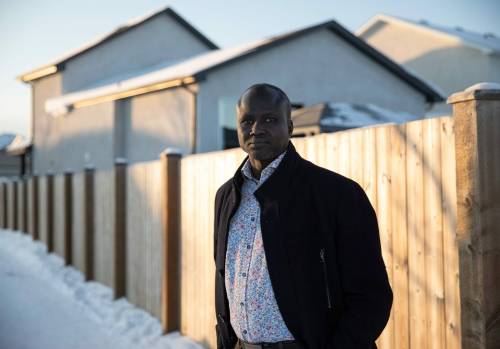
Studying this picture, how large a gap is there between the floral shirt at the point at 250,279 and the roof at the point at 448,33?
72.5 ft

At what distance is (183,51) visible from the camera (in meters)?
23.8

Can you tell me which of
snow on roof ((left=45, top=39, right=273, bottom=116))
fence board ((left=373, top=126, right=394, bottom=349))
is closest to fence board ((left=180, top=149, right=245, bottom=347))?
fence board ((left=373, top=126, right=394, bottom=349))

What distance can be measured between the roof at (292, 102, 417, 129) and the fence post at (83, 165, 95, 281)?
188 inches

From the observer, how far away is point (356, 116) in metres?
13.4

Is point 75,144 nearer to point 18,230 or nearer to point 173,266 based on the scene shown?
point 18,230

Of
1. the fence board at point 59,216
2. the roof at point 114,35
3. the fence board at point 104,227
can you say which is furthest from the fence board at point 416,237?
the roof at point 114,35

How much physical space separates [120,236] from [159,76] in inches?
359

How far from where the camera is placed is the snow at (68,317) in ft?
21.5

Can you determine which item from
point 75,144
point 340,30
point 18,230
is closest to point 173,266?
point 340,30

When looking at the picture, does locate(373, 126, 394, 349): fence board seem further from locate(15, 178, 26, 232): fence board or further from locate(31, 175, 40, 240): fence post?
locate(15, 178, 26, 232): fence board

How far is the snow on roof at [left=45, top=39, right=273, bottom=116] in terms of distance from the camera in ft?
49.9

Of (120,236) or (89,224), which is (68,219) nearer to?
(89,224)

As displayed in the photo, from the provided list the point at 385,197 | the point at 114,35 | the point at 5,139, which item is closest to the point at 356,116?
the point at 385,197

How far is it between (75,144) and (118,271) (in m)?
14.8
